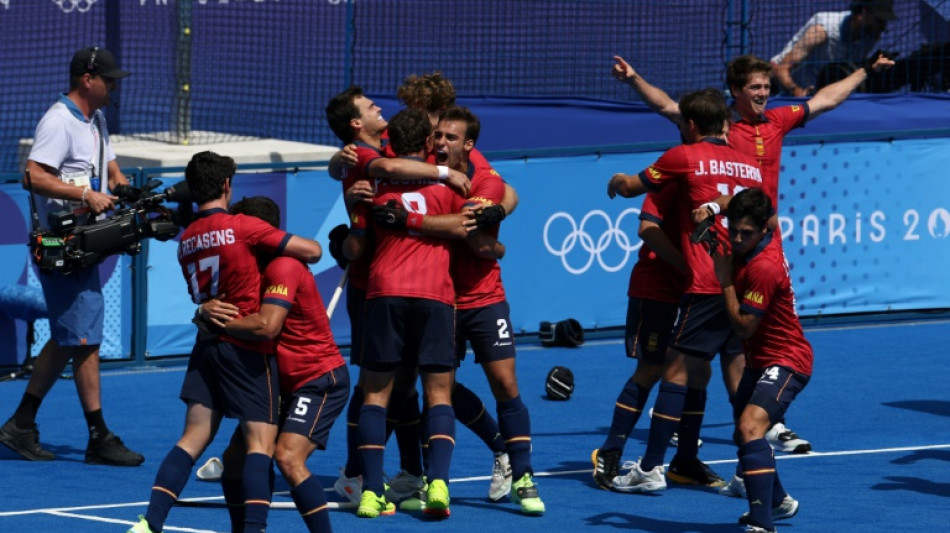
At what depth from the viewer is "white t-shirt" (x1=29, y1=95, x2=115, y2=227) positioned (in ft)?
32.5

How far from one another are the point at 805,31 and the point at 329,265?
6.05 metres

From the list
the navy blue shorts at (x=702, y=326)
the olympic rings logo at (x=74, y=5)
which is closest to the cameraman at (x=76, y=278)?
the navy blue shorts at (x=702, y=326)

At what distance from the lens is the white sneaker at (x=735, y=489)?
8.95 meters

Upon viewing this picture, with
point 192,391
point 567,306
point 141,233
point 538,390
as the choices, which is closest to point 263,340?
point 192,391

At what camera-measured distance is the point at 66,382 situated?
12.9 m

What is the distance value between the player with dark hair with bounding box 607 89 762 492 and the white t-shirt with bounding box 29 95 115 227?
3.16 m

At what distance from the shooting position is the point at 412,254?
838cm

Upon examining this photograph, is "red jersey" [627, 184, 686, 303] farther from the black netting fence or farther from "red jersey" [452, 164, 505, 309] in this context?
the black netting fence

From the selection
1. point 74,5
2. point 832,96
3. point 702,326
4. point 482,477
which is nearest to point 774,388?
point 702,326

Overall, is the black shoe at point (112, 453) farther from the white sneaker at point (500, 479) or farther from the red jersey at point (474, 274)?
the red jersey at point (474, 274)

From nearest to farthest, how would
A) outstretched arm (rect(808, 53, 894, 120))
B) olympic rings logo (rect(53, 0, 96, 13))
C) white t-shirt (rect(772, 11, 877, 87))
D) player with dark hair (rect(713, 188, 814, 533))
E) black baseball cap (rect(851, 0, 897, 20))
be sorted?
player with dark hair (rect(713, 188, 814, 533)) < outstretched arm (rect(808, 53, 894, 120)) < white t-shirt (rect(772, 11, 877, 87)) < black baseball cap (rect(851, 0, 897, 20)) < olympic rings logo (rect(53, 0, 96, 13))

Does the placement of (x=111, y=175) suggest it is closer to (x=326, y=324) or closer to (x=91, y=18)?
(x=326, y=324)

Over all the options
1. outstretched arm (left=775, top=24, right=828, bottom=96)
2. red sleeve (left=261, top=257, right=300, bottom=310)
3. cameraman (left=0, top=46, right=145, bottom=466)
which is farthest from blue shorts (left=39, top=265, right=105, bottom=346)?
outstretched arm (left=775, top=24, right=828, bottom=96)

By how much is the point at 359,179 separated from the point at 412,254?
59 centimetres
